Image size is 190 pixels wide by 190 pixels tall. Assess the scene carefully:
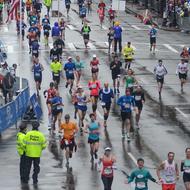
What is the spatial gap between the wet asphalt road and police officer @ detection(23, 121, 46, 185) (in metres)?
0.45

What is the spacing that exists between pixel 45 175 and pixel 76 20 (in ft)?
139

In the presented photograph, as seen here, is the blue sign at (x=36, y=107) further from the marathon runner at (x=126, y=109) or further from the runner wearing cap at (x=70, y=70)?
the runner wearing cap at (x=70, y=70)

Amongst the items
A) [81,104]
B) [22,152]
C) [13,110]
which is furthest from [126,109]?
[22,152]

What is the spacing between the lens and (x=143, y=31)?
203 feet

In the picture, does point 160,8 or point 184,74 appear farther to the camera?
point 160,8

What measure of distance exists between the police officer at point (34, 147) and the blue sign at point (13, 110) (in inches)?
214

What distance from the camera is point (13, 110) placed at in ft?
104

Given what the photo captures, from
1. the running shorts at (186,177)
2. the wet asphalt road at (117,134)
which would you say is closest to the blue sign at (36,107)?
the wet asphalt road at (117,134)

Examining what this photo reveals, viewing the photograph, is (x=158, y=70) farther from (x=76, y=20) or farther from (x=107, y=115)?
(x=76, y=20)

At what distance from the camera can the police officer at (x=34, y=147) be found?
981 inches

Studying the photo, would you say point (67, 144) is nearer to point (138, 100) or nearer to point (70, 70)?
point (138, 100)

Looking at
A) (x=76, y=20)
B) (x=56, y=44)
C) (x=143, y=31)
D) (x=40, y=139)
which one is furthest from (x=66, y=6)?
(x=40, y=139)

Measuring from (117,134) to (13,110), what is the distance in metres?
3.47

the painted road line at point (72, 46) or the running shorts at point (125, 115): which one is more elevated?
the running shorts at point (125, 115)
